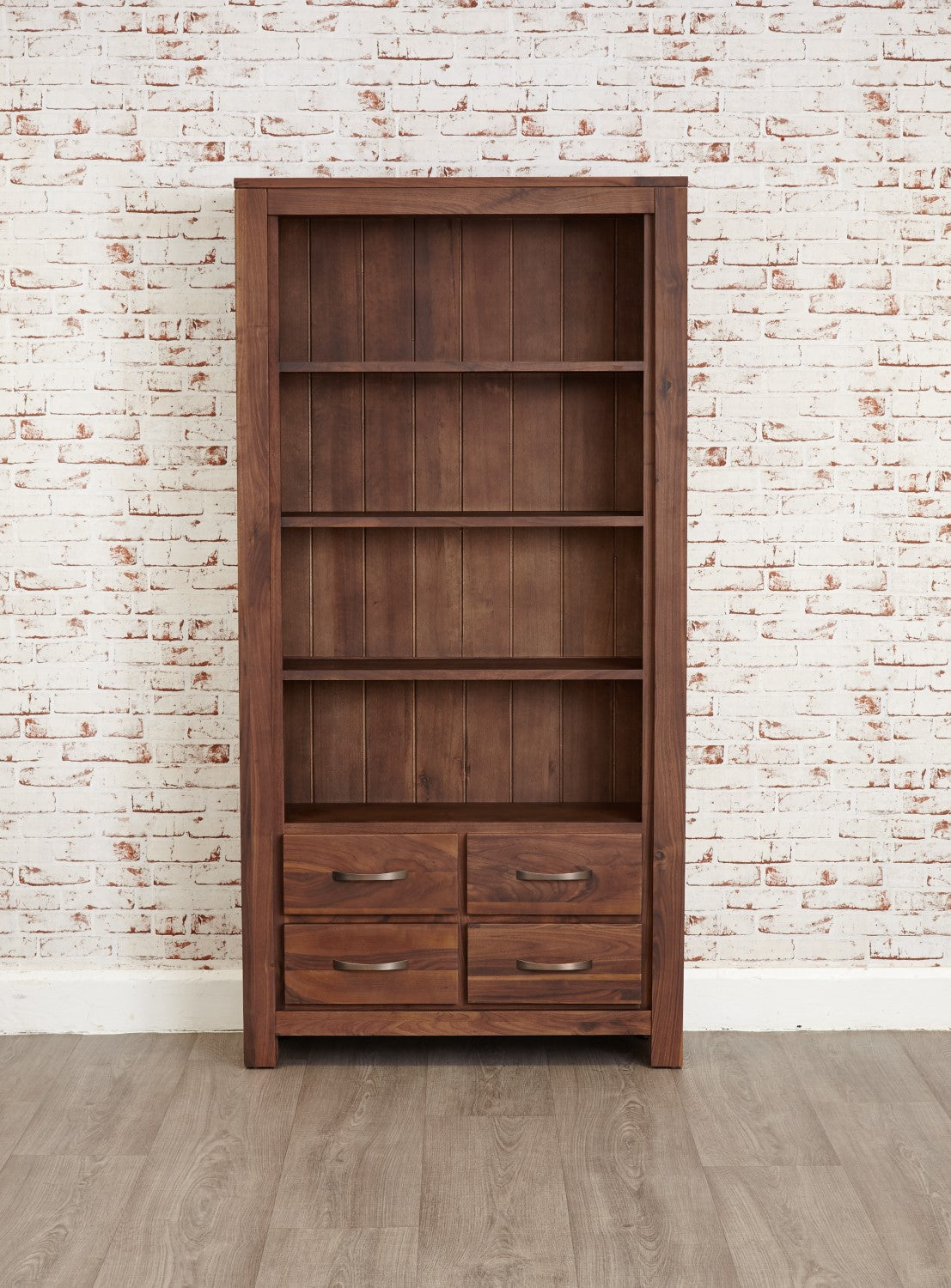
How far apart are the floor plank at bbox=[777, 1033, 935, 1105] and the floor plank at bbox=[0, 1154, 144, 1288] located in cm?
160

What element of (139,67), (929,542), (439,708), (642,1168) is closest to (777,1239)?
(642,1168)

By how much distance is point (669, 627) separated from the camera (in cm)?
310

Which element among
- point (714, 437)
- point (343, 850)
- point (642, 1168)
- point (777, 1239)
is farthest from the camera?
→ point (714, 437)

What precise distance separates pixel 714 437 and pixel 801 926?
1.36 meters

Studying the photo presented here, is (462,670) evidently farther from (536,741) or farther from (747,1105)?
(747,1105)

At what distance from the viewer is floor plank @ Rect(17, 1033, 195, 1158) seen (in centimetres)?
280

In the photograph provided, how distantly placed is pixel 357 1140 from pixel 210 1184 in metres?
0.34

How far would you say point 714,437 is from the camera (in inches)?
134

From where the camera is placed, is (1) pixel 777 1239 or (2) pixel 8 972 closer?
(1) pixel 777 1239

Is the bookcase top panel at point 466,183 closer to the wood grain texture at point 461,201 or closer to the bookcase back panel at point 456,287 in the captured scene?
the wood grain texture at point 461,201

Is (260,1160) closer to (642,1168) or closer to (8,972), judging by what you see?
→ (642,1168)

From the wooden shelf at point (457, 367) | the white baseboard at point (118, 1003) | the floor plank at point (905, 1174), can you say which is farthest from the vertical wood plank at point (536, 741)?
the floor plank at point (905, 1174)

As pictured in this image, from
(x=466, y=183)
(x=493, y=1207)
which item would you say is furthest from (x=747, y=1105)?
(x=466, y=183)

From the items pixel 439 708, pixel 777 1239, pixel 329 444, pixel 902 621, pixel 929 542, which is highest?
pixel 329 444
